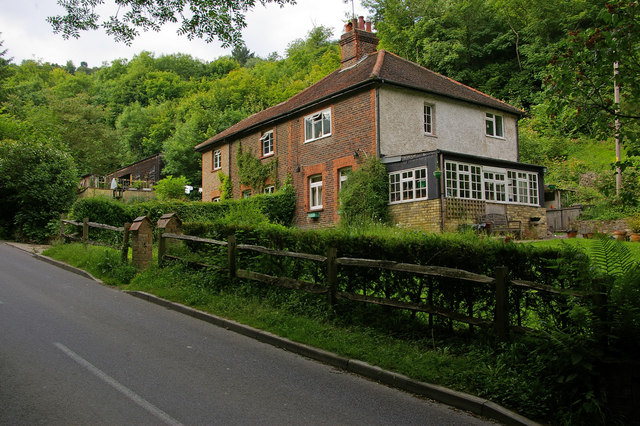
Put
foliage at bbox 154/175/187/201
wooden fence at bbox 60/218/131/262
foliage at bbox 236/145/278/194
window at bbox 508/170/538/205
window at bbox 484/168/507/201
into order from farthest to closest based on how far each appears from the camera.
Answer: foliage at bbox 154/175/187/201
foliage at bbox 236/145/278/194
window at bbox 508/170/538/205
window at bbox 484/168/507/201
wooden fence at bbox 60/218/131/262

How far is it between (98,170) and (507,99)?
41582mm

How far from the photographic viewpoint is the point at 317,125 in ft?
80.3

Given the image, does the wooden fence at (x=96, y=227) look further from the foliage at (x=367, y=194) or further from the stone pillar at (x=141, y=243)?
the foliage at (x=367, y=194)

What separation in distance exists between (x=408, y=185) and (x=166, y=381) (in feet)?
51.5

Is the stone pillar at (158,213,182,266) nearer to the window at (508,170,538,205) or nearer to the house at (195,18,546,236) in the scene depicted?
the house at (195,18,546,236)

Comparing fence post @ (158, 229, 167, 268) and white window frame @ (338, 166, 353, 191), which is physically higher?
white window frame @ (338, 166, 353, 191)


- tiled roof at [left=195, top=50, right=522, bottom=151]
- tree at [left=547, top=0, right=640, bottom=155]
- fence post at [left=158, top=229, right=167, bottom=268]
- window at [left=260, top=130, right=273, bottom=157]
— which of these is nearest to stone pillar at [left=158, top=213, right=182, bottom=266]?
fence post at [left=158, top=229, right=167, bottom=268]

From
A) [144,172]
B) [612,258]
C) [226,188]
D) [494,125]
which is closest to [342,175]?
[494,125]

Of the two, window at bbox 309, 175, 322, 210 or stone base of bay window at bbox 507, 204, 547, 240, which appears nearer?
stone base of bay window at bbox 507, 204, 547, 240

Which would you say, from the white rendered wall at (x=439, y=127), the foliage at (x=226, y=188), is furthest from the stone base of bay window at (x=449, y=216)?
the foliage at (x=226, y=188)

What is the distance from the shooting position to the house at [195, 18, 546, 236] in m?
19.7

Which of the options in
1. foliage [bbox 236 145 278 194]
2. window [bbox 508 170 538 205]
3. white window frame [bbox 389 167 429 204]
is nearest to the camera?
white window frame [bbox 389 167 429 204]

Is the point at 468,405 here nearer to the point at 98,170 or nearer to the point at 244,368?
the point at 244,368

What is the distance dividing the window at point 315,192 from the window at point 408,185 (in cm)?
463
